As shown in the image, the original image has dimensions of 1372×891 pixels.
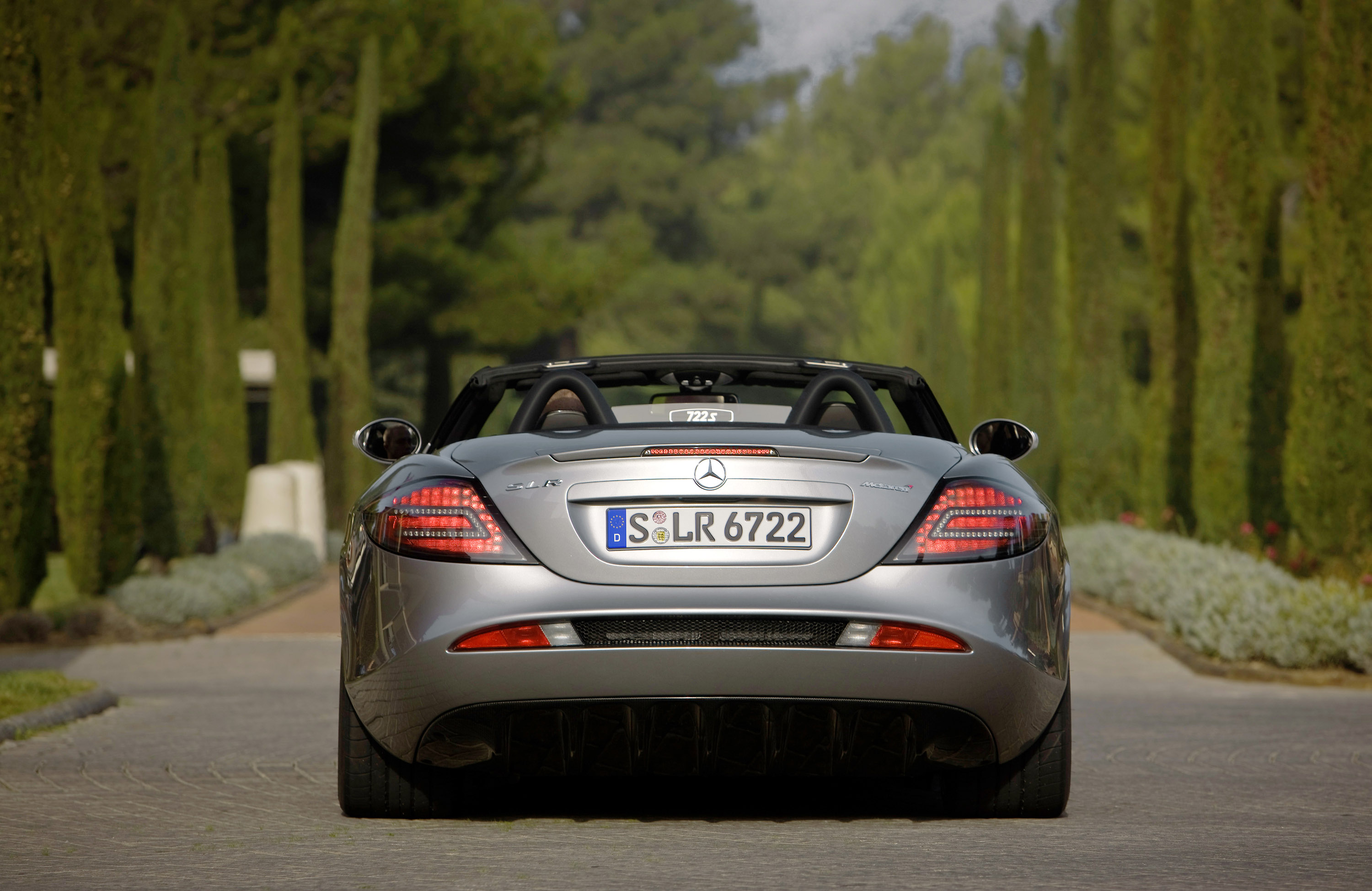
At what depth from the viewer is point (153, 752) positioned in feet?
27.2

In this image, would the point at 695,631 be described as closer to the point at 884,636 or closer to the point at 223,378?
the point at 884,636

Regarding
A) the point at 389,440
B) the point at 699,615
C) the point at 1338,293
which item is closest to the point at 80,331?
the point at 1338,293

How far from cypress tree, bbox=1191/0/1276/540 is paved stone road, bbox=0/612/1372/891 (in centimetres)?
1096

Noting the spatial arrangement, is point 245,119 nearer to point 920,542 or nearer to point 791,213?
point 920,542

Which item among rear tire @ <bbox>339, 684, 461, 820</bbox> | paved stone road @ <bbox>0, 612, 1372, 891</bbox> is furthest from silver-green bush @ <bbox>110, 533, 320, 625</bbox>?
rear tire @ <bbox>339, 684, 461, 820</bbox>

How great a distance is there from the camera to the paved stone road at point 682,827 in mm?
5105

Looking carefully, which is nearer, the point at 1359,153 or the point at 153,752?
the point at 153,752

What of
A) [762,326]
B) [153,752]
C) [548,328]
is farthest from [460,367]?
[153,752]

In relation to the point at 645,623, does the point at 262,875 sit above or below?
below

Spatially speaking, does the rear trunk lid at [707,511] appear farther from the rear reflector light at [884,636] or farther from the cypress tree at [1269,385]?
the cypress tree at [1269,385]

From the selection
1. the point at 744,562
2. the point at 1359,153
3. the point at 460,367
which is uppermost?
the point at 1359,153

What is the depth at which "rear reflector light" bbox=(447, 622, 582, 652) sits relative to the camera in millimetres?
5418

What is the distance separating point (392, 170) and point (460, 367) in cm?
3051

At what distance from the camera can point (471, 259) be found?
4303 centimetres
